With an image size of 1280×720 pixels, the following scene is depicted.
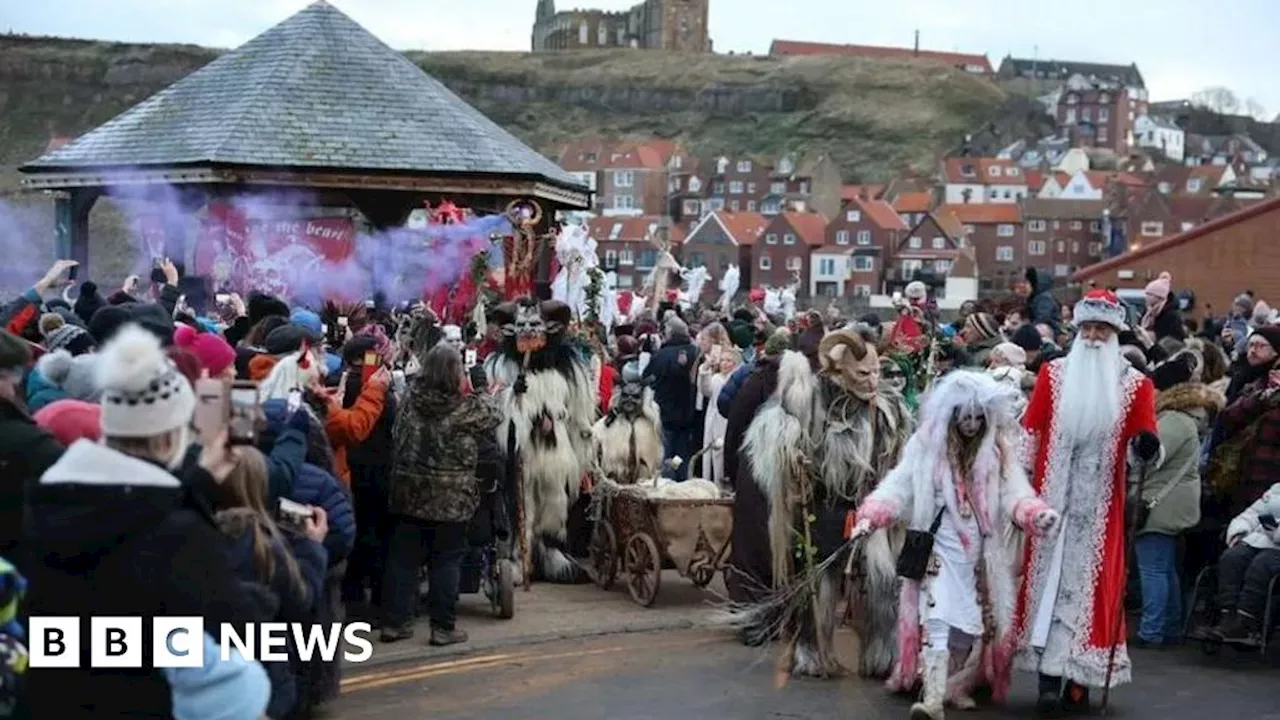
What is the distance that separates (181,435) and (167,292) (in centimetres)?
1067

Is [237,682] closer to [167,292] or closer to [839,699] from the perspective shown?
[839,699]

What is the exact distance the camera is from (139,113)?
21484mm

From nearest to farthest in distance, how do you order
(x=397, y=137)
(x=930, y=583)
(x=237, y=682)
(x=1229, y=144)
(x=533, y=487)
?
(x=237, y=682)
(x=930, y=583)
(x=533, y=487)
(x=397, y=137)
(x=1229, y=144)

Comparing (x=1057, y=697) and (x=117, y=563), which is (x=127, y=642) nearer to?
(x=117, y=563)

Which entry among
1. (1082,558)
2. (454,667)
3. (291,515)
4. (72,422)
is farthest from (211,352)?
(1082,558)

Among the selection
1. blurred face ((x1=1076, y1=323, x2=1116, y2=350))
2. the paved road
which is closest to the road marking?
the paved road

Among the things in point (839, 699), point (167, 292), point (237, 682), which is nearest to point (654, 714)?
point (839, 699)

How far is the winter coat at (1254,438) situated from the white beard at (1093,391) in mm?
2471

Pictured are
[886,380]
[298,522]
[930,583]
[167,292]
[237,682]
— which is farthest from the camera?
[167,292]

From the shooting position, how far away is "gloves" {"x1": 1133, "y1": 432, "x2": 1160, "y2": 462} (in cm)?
862

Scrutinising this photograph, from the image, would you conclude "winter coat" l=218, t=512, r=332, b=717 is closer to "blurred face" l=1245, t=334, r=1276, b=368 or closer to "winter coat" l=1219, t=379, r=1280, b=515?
"winter coat" l=1219, t=379, r=1280, b=515

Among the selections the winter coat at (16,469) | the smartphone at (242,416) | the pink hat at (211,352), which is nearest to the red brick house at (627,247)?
the pink hat at (211,352)

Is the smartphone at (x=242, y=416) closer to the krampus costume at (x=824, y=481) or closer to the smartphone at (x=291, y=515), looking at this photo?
the smartphone at (x=291, y=515)

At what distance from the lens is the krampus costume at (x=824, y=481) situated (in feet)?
30.6
